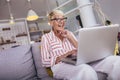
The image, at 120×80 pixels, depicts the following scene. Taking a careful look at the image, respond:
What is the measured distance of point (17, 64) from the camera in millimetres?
1892

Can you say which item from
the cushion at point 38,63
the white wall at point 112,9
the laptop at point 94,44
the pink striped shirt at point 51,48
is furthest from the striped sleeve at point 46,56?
the white wall at point 112,9

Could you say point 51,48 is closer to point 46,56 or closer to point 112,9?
point 46,56

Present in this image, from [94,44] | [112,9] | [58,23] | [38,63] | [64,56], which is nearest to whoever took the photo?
[94,44]

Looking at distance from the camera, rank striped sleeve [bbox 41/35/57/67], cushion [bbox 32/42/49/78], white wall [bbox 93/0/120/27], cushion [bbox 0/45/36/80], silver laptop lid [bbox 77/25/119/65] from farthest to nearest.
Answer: white wall [bbox 93/0/120/27] < cushion [bbox 32/42/49/78] < cushion [bbox 0/45/36/80] < striped sleeve [bbox 41/35/57/67] < silver laptop lid [bbox 77/25/119/65]

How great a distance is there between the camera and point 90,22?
113 inches

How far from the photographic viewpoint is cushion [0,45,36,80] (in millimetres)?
1850

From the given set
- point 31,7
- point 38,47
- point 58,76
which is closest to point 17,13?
point 31,7

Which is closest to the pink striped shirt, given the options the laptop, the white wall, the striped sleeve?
the striped sleeve

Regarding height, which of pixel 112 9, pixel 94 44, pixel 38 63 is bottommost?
pixel 38 63

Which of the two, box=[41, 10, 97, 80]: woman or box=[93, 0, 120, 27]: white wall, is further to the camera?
box=[93, 0, 120, 27]: white wall

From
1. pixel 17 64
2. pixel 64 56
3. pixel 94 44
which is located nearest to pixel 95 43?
pixel 94 44

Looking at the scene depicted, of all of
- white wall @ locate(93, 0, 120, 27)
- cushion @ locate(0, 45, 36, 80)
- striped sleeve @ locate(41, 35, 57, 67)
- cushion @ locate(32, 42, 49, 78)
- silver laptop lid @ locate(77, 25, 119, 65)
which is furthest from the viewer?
white wall @ locate(93, 0, 120, 27)

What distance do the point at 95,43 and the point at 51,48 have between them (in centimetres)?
46

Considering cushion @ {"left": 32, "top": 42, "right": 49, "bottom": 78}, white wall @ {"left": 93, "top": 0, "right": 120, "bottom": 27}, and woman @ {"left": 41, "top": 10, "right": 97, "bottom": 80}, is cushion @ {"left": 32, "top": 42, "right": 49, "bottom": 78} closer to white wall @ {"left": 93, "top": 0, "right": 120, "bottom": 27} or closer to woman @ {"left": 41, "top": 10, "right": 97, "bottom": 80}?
woman @ {"left": 41, "top": 10, "right": 97, "bottom": 80}
